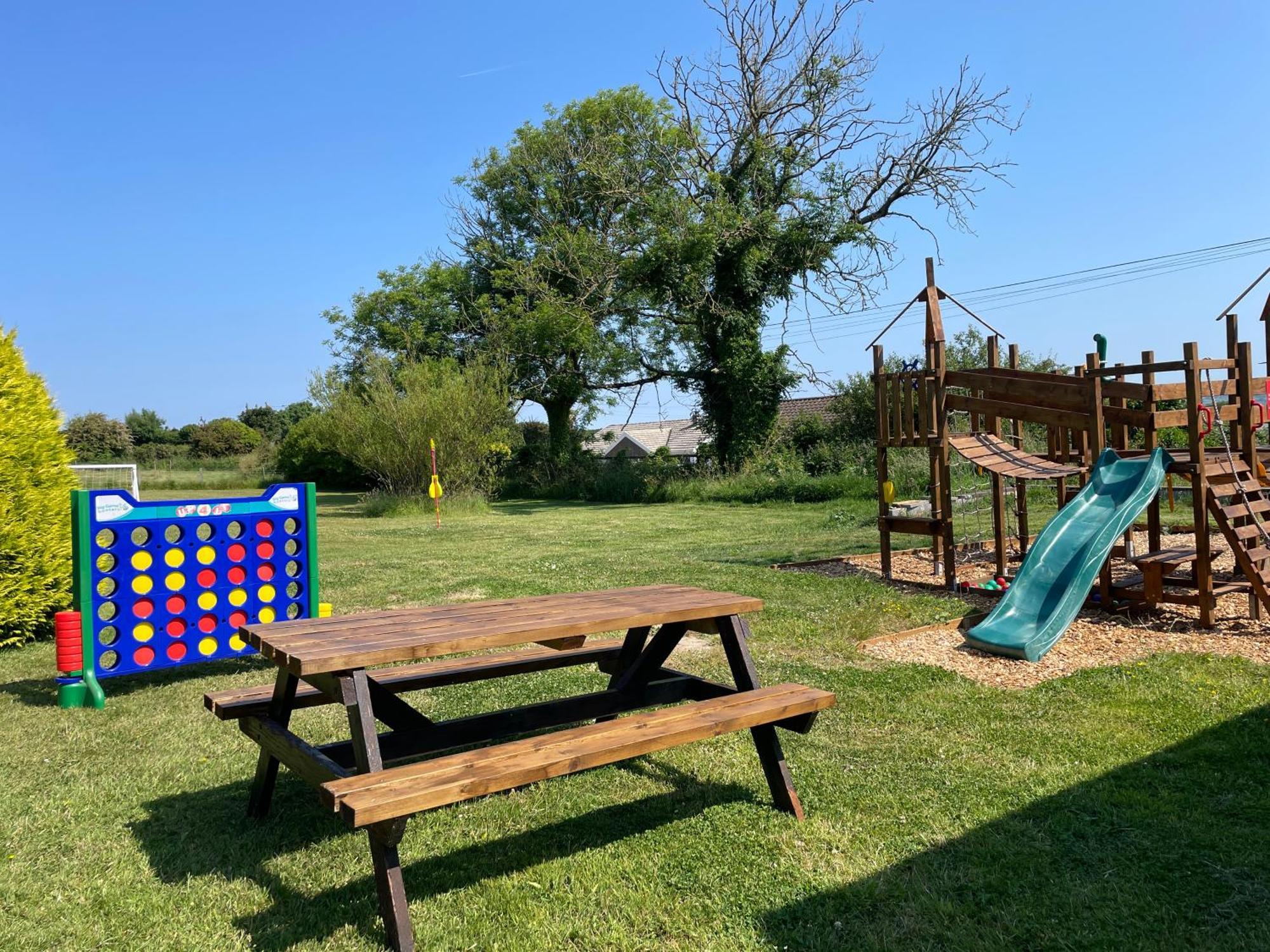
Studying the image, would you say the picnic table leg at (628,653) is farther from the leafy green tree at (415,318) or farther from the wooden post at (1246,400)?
the leafy green tree at (415,318)

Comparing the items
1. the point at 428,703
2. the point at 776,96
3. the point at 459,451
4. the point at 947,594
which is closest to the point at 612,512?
the point at 459,451

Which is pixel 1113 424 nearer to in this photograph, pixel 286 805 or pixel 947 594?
pixel 947 594

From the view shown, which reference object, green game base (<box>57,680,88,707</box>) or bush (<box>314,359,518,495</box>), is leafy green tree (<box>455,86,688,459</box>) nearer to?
bush (<box>314,359,518,495</box>)

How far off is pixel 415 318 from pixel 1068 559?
3247 centimetres

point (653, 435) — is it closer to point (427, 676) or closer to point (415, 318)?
point (415, 318)

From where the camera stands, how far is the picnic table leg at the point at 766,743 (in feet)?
12.5

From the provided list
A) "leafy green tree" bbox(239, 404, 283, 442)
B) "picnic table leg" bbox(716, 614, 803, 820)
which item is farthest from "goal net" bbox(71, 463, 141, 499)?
"leafy green tree" bbox(239, 404, 283, 442)

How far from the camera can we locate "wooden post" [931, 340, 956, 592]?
9.24 metres

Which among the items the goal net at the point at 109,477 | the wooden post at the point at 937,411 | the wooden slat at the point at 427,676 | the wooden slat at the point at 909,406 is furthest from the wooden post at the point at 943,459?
the goal net at the point at 109,477

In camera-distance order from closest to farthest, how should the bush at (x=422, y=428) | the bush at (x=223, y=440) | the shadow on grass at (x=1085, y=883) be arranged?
the shadow on grass at (x=1085, y=883), the bush at (x=422, y=428), the bush at (x=223, y=440)

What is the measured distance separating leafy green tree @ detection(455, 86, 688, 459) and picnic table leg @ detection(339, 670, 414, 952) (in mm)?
25054

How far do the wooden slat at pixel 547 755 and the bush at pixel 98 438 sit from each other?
55.1m

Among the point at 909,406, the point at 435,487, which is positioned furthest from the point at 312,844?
the point at 435,487

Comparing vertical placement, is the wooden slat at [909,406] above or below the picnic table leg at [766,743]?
above
